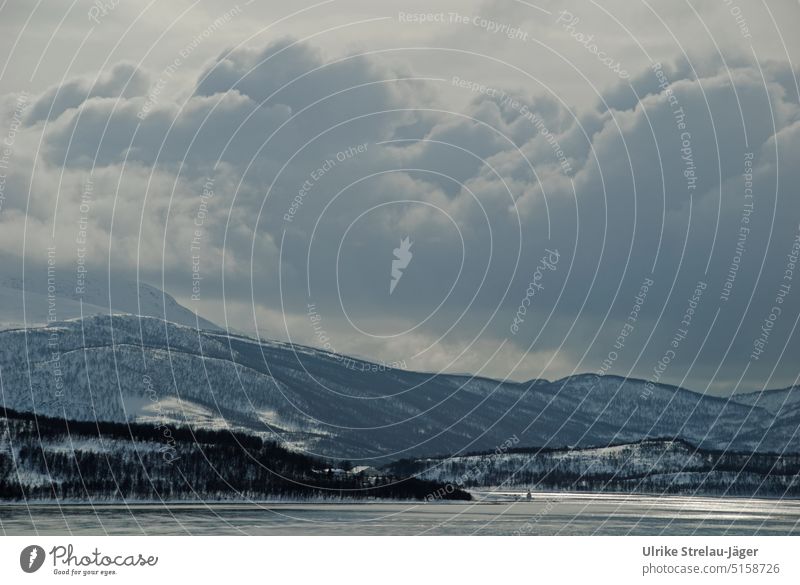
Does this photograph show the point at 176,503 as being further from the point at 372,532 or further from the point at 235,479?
the point at 372,532

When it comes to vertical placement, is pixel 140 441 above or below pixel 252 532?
above

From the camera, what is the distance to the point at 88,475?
138000 mm

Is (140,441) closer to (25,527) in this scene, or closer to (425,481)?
(425,481)

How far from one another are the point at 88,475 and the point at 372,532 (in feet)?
171

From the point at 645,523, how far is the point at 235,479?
51.9 meters

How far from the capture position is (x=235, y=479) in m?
152

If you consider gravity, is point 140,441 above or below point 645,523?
above

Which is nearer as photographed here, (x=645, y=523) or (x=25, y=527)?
(x=25, y=527)
